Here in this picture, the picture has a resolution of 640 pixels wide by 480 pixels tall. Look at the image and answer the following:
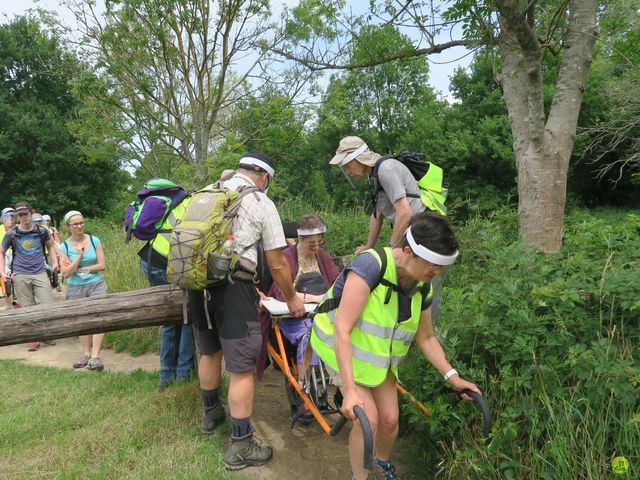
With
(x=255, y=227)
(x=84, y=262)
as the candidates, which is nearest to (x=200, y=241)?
(x=255, y=227)

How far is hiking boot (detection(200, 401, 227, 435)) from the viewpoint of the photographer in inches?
134

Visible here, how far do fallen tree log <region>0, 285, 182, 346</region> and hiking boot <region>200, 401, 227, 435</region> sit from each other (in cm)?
81

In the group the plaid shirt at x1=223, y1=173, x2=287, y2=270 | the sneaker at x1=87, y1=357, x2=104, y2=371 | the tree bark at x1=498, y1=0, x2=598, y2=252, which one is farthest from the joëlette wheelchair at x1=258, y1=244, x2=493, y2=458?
the sneaker at x1=87, y1=357, x2=104, y2=371

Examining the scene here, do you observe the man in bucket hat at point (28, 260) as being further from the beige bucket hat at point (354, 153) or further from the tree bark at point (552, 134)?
the tree bark at point (552, 134)

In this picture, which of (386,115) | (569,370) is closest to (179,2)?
(569,370)

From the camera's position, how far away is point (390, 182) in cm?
336

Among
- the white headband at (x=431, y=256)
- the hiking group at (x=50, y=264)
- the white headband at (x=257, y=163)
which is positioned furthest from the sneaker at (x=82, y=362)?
the white headband at (x=431, y=256)

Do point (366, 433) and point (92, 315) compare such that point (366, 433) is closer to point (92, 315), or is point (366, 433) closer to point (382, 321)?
point (382, 321)

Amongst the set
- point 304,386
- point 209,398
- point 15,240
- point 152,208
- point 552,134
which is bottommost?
point 209,398

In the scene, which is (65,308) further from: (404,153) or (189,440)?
(404,153)

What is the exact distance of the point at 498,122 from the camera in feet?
59.5

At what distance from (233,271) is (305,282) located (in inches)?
47.1

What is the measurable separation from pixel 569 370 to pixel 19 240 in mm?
6530

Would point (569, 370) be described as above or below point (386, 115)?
below
